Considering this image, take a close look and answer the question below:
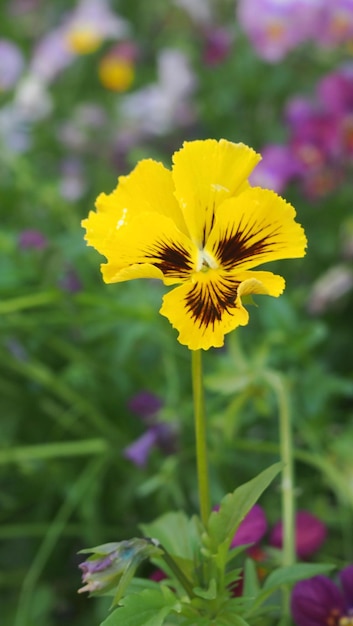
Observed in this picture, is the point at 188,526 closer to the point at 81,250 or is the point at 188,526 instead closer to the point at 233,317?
the point at 233,317

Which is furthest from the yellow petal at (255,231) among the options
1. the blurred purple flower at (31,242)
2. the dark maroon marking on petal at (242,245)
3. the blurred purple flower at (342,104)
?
the blurred purple flower at (342,104)

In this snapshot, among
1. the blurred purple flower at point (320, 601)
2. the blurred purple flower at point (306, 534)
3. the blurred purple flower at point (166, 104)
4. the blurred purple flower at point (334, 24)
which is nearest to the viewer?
the blurred purple flower at point (320, 601)

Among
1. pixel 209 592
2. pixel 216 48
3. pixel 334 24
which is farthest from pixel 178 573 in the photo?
pixel 216 48

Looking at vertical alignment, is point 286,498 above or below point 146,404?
below

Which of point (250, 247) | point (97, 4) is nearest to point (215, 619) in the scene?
point (250, 247)

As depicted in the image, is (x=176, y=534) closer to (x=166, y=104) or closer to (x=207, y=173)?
(x=207, y=173)

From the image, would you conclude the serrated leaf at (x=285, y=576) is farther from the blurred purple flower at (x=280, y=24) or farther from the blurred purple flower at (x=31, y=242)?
the blurred purple flower at (x=280, y=24)

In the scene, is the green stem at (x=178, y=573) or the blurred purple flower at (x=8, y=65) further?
the blurred purple flower at (x=8, y=65)
